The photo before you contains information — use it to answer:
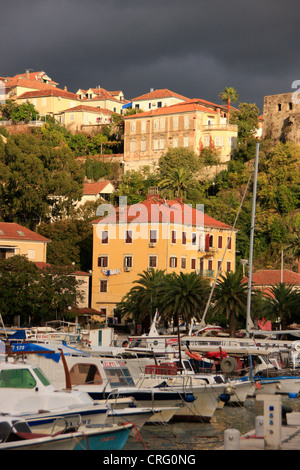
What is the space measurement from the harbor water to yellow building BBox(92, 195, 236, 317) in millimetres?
41895

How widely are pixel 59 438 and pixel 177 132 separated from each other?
95.3 meters

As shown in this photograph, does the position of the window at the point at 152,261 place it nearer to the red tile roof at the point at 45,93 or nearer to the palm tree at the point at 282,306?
the palm tree at the point at 282,306

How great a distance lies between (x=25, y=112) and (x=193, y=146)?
35181mm

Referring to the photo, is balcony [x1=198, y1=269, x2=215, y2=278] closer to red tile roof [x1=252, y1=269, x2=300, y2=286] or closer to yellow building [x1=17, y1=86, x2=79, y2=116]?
red tile roof [x1=252, y1=269, x2=300, y2=286]

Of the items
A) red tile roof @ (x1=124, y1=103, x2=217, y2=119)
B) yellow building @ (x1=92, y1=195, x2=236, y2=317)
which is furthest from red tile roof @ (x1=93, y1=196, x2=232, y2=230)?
red tile roof @ (x1=124, y1=103, x2=217, y2=119)

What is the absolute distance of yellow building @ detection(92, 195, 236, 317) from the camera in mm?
77750

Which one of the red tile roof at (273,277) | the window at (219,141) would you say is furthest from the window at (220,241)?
the window at (219,141)

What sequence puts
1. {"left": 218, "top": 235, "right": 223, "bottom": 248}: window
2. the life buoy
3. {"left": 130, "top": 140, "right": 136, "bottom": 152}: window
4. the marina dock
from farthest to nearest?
1. {"left": 130, "top": 140, "right": 136, "bottom": 152}: window
2. {"left": 218, "top": 235, "right": 223, "bottom": 248}: window
3. the life buoy
4. the marina dock

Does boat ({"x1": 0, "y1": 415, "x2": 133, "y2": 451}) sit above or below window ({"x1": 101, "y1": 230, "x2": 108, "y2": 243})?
below

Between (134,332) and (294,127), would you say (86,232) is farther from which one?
(294,127)

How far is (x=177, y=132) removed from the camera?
112 meters

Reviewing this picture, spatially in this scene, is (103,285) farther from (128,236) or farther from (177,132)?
(177,132)

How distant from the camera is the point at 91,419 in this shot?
21.9 meters

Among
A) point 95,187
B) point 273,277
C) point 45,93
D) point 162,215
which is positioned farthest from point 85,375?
point 45,93
